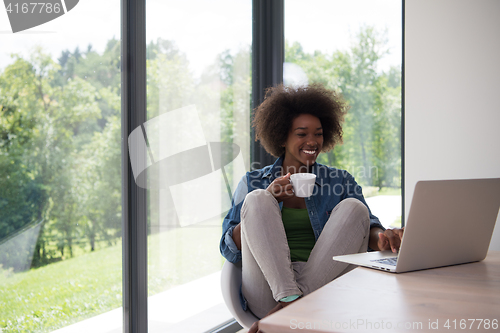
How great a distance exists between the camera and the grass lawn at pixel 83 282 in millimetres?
1369

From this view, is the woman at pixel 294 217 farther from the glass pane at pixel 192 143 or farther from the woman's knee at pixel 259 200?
the glass pane at pixel 192 143

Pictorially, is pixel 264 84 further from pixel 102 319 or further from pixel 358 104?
pixel 102 319

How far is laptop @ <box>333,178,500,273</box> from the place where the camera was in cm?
87

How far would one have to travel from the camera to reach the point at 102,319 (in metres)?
1.69

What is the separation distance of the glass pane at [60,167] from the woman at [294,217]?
54cm

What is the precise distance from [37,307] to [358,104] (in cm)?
218

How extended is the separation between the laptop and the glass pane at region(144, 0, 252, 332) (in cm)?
124

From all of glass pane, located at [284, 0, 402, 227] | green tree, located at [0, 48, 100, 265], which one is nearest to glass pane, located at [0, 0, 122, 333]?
green tree, located at [0, 48, 100, 265]

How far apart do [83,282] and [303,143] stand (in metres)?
1.16

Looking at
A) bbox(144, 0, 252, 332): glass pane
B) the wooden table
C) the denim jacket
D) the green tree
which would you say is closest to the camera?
the wooden table

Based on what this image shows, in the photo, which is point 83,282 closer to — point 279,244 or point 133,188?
point 133,188

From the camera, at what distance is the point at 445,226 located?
925 millimetres

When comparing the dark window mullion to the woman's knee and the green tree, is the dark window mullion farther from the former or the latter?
the woman's knee

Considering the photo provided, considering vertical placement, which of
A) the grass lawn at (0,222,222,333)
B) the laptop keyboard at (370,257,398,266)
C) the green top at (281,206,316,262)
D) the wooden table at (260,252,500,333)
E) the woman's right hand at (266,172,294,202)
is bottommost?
the grass lawn at (0,222,222,333)
